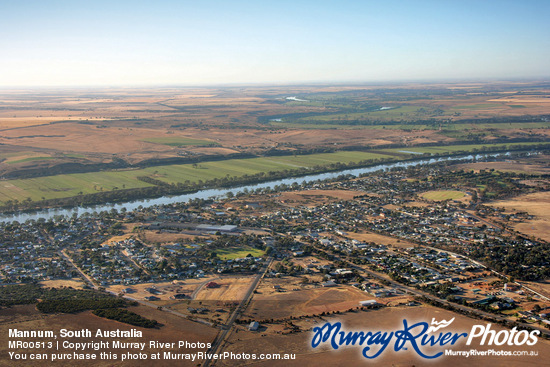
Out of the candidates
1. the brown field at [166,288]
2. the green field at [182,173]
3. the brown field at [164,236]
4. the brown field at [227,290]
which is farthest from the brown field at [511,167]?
the brown field at [166,288]

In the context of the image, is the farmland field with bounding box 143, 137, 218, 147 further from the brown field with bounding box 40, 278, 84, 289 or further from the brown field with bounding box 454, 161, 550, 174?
the brown field with bounding box 40, 278, 84, 289

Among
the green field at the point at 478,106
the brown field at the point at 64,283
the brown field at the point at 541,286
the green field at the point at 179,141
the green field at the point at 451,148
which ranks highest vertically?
the green field at the point at 478,106

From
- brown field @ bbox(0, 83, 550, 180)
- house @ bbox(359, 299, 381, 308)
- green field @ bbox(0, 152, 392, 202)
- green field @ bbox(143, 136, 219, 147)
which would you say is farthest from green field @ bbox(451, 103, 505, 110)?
house @ bbox(359, 299, 381, 308)

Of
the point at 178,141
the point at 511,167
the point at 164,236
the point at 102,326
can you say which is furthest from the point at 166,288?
the point at 178,141

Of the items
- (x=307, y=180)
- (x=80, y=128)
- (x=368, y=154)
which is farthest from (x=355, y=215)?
(x=80, y=128)

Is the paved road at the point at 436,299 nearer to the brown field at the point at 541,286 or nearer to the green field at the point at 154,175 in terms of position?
the brown field at the point at 541,286

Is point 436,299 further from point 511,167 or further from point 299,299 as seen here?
point 511,167

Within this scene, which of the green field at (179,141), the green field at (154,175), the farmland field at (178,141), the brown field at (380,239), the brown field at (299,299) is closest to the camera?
the brown field at (299,299)
